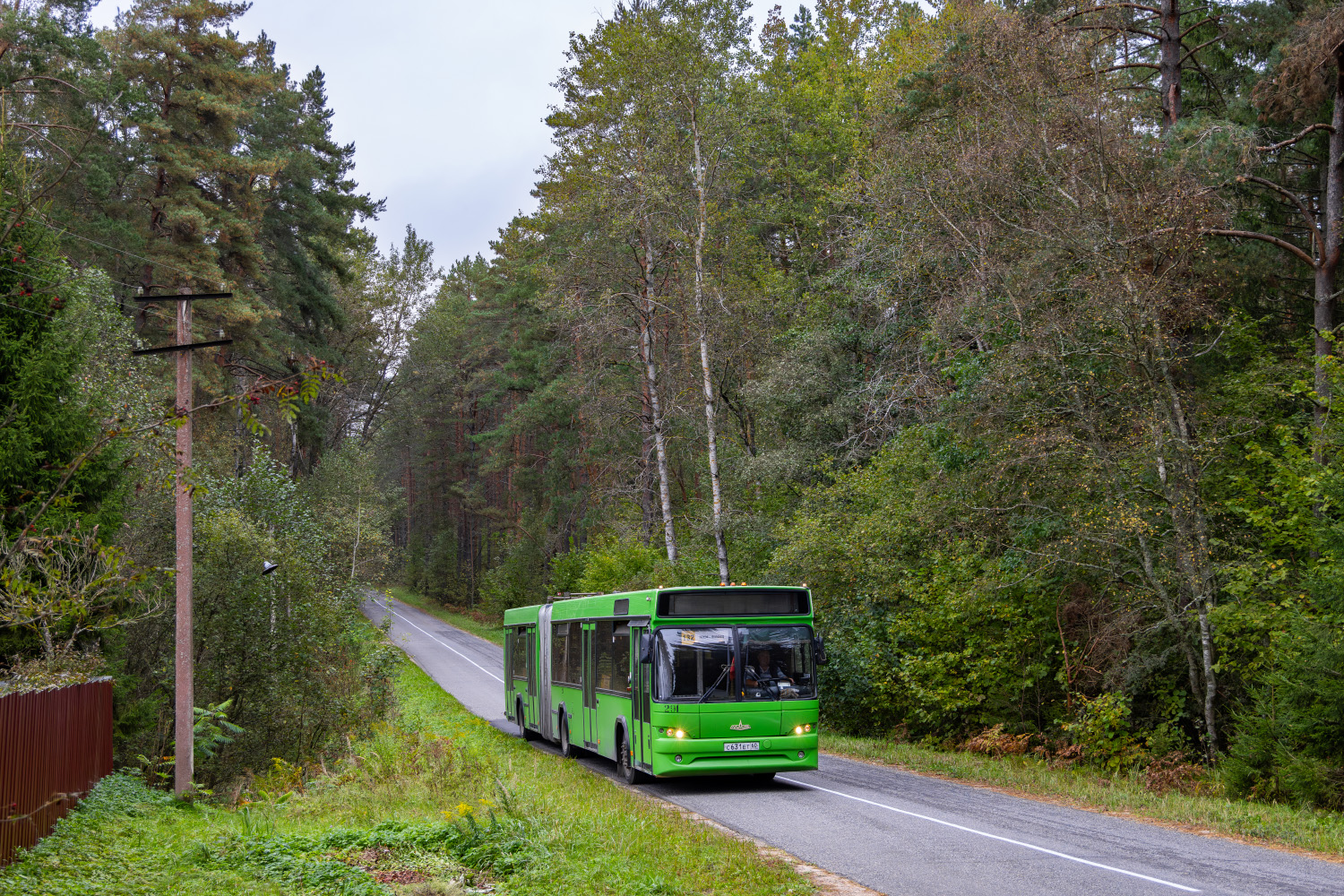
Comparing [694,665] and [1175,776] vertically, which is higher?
[694,665]

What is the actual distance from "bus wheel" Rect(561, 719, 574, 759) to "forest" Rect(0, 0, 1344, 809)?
623 centimetres

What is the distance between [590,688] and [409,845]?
8.26 meters

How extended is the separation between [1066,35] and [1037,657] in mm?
12000

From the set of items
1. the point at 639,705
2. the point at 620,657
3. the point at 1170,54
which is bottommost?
the point at 639,705

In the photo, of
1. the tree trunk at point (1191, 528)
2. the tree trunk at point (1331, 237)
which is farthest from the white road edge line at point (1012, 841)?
the tree trunk at point (1331, 237)

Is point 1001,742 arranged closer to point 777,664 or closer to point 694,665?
point 777,664

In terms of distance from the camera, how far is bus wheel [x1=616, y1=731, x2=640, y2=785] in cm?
1612

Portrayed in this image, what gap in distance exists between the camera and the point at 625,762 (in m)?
16.4

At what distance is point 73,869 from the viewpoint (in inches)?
406

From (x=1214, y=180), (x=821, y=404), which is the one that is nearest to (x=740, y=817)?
(x=1214, y=180)

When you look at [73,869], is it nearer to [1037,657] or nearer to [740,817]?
[740,817]

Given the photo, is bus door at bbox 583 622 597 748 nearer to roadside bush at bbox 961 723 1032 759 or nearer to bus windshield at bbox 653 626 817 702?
bus windshield at bbox 653 626 817 702

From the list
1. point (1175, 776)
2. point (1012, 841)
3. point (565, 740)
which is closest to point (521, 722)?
point (565, 740)

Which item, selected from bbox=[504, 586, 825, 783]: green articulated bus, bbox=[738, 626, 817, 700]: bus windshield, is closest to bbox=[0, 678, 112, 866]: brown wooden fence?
bbox=[504, 586, 825, 783]: green articulated bus
